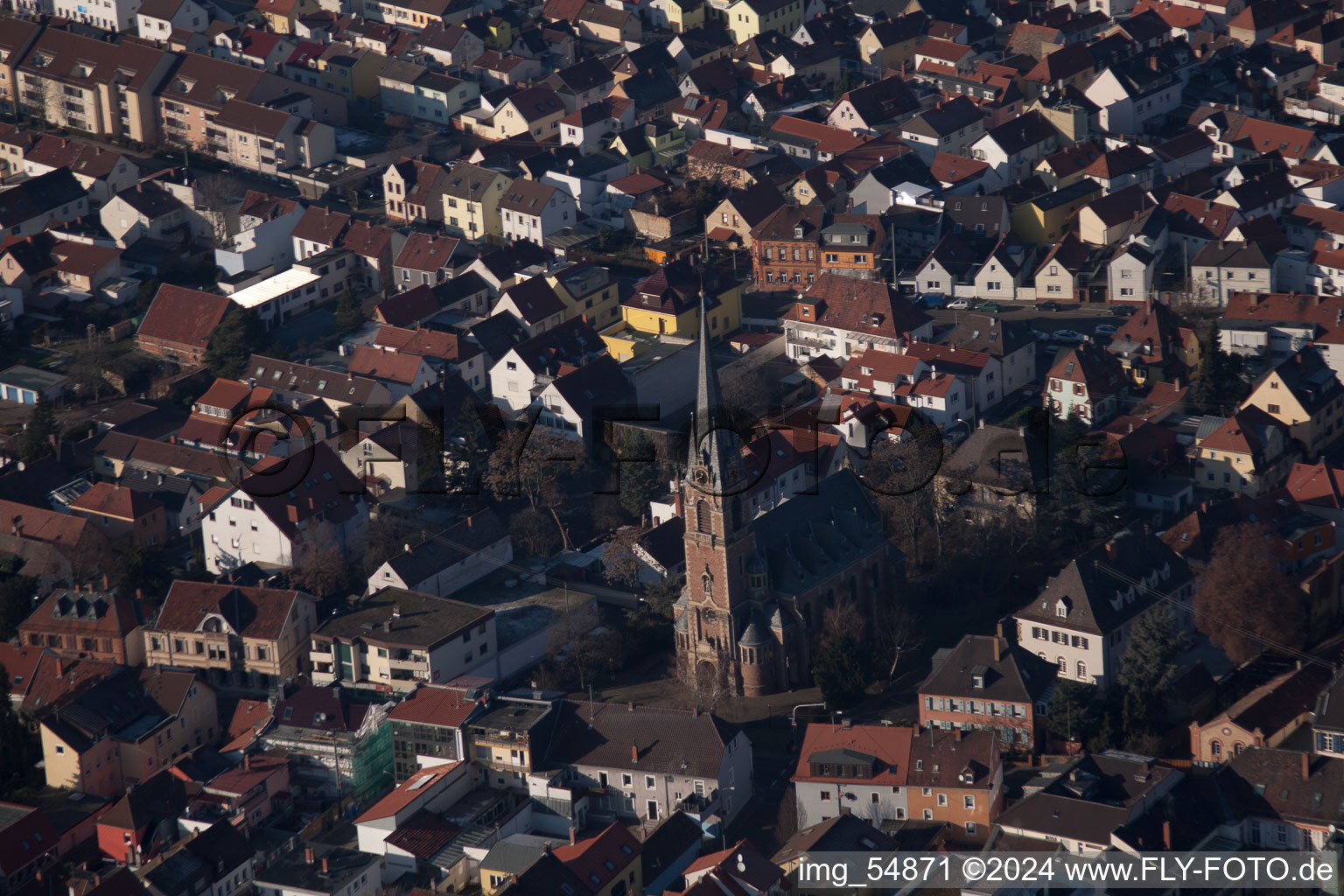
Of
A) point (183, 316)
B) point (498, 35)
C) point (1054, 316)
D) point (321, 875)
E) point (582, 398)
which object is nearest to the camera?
point (321, 875)

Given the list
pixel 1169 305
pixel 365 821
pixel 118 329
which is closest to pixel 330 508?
pixel 365 821

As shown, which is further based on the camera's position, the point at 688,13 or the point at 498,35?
the point at 688,13

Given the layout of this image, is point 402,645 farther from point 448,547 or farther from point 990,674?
point 990,674

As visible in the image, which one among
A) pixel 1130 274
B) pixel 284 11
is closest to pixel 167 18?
pixel 284 11

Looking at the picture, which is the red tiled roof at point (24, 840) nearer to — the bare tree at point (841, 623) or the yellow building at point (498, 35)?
the bare tree at point (841, 623)

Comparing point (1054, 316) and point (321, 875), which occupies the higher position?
point (1054, 316)

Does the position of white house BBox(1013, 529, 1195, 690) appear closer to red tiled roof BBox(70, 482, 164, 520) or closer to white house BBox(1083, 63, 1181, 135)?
red tiled roof BBox(70, 482, 164, 520)
